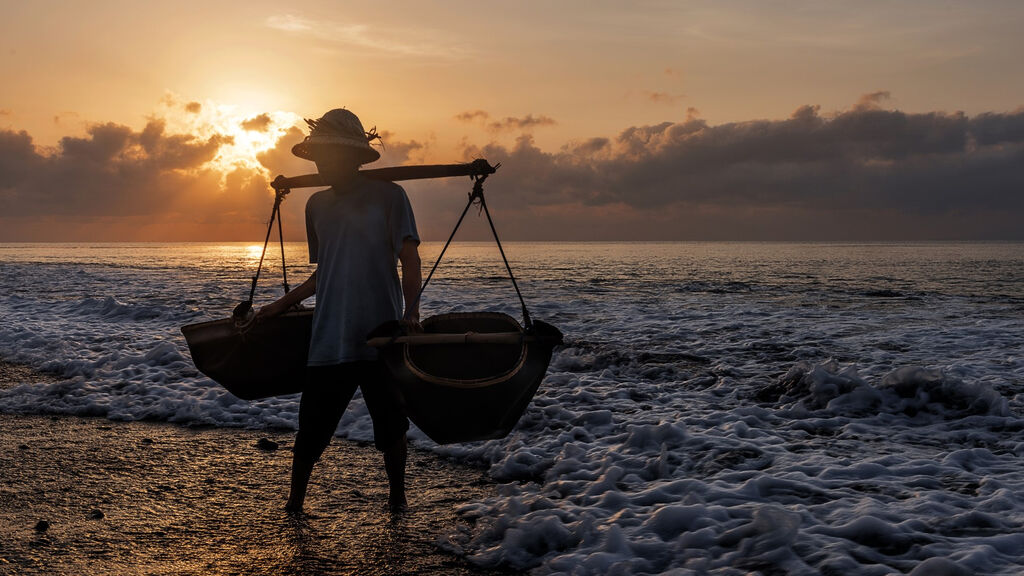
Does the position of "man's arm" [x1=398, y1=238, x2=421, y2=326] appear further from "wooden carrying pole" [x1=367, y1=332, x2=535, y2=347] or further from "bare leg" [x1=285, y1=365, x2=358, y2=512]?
"bare leg" [x1=285, y1=365, x2=358, y2=512]

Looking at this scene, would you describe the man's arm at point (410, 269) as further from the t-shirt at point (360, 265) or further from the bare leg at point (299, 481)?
the bare leg at point (299, 481)

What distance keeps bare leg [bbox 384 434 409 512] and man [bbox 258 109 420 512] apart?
0.22 meters

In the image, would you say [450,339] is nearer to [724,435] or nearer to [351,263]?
[351,263]

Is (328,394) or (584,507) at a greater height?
(328,394)

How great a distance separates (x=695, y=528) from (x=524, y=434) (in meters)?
2.30

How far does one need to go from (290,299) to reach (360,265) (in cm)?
59

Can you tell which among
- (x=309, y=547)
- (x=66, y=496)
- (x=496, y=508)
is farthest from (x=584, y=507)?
(x=66, y=496)

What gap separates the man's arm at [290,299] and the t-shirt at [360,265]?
178 millimetres

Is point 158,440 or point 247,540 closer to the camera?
point 247,540

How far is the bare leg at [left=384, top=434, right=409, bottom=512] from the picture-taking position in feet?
12.6

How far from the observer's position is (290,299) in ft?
12.6

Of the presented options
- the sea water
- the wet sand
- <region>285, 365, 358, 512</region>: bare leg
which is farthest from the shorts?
the sea water

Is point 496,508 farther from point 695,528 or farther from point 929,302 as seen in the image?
point 929,302

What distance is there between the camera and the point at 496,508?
4055 mm
